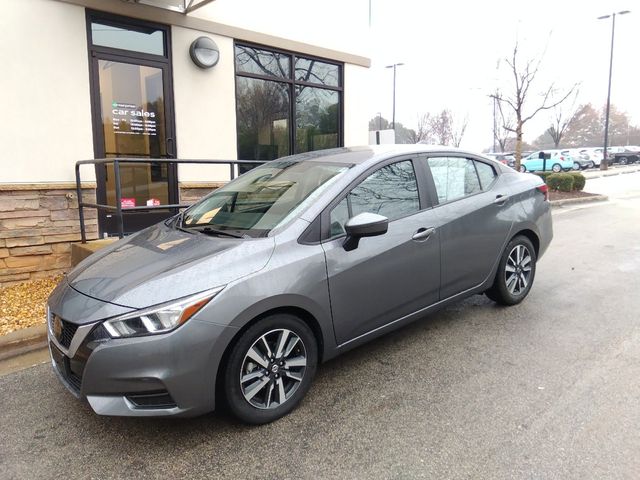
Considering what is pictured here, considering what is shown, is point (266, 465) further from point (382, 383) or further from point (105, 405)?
point (382, 383)

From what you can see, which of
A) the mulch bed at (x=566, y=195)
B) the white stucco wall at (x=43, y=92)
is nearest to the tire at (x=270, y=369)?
the white stucco wall at (x=43, y=92)

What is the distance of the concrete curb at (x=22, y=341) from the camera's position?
161 inches

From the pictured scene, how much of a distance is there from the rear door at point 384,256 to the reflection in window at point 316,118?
5.76m

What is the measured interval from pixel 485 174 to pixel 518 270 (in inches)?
39.2

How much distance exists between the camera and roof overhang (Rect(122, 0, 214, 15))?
268 inches

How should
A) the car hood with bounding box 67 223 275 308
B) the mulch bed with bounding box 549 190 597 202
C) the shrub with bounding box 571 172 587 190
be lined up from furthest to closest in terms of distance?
the shrub with bounding box 571 172 587 190 < the mulch bed with bounding box 549 190 597 202 < the car hood with bounding box 67 223 275 308

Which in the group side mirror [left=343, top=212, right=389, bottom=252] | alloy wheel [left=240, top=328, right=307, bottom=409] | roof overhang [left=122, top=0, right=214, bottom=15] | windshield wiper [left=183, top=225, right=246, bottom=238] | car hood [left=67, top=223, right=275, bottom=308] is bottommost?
alloy wheel [left=240, top=328, right=307, bottom=409]

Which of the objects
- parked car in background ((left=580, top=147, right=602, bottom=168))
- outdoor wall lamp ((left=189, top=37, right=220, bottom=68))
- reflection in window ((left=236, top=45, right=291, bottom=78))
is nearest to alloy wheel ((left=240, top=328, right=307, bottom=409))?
outdoor wall lamp ((left=189, top=37, right=220, bottom=68))

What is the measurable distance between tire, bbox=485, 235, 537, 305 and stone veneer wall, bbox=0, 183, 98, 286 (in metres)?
5.17

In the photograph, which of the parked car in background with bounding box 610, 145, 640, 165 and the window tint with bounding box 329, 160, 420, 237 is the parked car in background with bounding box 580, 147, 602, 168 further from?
the window tint with bounding box 329, 160, 420, 237

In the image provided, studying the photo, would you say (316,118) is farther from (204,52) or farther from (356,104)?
(204,52)

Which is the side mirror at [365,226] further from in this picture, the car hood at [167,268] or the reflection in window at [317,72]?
the reflection in window at [317,72]

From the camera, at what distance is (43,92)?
608cm

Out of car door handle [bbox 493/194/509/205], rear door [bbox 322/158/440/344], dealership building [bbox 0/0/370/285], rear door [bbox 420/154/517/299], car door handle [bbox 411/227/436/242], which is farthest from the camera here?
dealership building [bbox 0/0/370/285]
